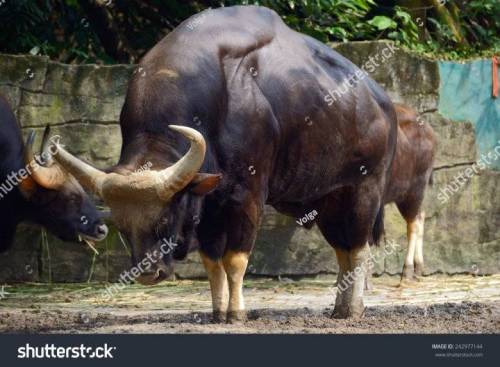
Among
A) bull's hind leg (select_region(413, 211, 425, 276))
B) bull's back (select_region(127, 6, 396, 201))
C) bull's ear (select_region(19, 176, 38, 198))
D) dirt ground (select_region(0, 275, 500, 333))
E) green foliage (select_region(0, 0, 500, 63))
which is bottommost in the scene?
dirt ground (select_region(0, 275, 500, 333))

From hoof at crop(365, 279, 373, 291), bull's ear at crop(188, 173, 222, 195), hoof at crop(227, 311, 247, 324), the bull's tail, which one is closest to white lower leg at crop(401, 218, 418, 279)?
hoof at crop(365, 279, 373, 291)

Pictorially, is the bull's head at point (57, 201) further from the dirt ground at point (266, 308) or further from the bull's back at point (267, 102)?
the bull's back at point (267, 102)

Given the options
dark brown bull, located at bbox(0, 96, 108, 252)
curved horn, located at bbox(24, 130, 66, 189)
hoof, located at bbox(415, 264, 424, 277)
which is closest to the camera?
curved horn, located at bbox(24, 130, 66, 189)

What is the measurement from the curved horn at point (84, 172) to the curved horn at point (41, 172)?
221cm

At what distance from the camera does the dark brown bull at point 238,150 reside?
7.73 meters

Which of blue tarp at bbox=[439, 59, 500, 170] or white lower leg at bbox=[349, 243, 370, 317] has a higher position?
blue tarp at bbox=[439, 59, 500, 170]

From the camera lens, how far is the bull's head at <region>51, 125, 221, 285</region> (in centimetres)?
762

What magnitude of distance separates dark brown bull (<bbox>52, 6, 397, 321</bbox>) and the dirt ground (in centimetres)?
51

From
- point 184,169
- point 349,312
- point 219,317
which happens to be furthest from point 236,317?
point 184,169

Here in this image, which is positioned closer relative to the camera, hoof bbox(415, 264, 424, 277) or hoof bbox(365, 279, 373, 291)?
hoof bbox(365, 279, 373, 291)

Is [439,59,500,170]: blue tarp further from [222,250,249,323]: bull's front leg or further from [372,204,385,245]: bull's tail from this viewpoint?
[222,250,249,323]: bull's front leg

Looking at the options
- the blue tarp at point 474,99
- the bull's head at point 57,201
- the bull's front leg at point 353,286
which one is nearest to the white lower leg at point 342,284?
the bull's front leg at point 353,286

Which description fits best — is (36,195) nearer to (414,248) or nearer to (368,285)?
(368,285)

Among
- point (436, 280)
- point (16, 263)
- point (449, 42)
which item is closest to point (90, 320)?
point (16, 263)
